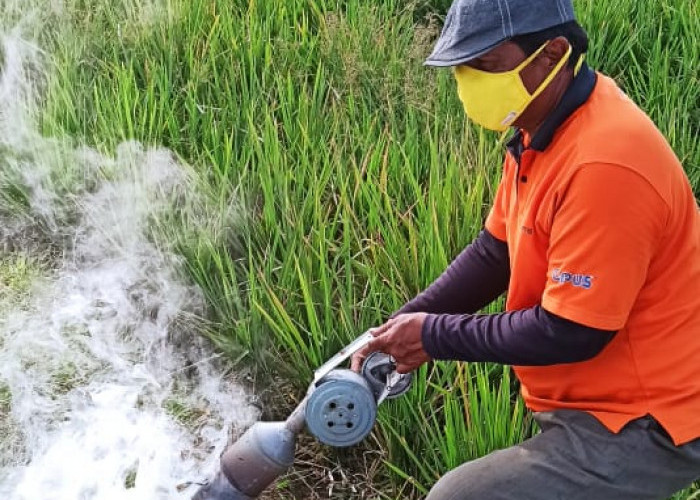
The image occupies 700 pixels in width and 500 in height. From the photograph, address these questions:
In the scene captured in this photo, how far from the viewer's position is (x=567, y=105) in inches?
58.8

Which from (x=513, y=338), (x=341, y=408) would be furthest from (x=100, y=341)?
(x=513, y=338)

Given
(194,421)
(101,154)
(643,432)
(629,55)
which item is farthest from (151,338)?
(629,55)

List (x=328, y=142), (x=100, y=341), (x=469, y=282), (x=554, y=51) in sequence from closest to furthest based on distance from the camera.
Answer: (x=554, y=51)
(x=469, y=282)
(x=100, y=341)
(x=328, y=142)

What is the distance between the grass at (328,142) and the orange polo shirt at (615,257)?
0.43 metres

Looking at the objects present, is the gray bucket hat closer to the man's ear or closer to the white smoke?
the man's ear

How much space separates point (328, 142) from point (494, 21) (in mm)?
1473

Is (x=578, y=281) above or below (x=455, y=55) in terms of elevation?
below

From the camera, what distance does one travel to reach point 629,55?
11.6 feet

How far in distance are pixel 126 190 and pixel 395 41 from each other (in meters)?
1.22

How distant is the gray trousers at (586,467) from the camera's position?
153cm

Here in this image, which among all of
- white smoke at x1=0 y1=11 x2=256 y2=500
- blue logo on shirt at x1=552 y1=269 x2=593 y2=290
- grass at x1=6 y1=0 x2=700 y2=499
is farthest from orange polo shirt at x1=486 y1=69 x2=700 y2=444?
white smoke at x1=0 y1=11 x2=256 y2=500

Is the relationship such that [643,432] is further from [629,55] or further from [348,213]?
[629,55]

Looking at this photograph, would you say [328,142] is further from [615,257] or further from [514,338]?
[615,257]

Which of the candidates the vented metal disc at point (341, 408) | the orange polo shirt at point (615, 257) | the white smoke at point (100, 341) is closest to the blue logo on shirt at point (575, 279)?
the orange polo shirt at point (615, 257)
